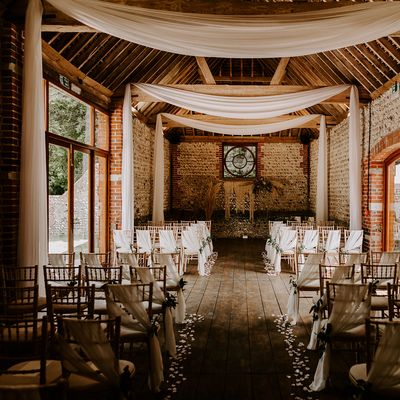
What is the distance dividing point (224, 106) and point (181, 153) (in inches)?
340

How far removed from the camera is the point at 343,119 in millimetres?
11430

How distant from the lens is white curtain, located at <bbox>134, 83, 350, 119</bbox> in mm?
7789

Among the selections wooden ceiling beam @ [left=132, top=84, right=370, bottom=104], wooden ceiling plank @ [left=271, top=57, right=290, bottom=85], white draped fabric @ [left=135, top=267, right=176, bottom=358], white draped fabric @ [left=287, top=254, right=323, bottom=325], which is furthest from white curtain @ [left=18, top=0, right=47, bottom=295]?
wooden ceiling plank @ [left=271, top=57, right=290, bottom=85]

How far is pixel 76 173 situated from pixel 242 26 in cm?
434

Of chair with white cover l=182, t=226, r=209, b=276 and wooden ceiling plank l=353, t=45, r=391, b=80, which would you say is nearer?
wooden ceiling plank l=353, t=45, r=391, b=80

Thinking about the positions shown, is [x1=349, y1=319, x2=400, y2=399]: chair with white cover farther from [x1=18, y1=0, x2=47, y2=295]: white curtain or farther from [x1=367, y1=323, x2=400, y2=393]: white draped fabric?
[x1=18, y1=0, x2=47, y2=295]: white curtain

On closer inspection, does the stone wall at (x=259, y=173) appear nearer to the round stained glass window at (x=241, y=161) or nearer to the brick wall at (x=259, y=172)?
the brick wall at (x=259, y=172)

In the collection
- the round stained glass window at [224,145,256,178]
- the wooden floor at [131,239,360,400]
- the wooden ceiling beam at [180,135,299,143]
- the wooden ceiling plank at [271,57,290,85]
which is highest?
the wooden ceiling plank at [271,57,290,85]

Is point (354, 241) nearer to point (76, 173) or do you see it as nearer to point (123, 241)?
point (123, 241)

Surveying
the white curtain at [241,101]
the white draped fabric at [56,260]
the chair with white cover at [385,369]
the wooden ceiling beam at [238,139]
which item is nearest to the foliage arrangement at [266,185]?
the wooden ceiling beam at [238,139]

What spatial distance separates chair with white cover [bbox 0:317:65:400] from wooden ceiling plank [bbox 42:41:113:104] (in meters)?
4.30

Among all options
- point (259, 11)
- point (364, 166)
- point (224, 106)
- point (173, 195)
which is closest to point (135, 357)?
point (259, 11)

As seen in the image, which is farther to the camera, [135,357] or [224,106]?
[224,106]

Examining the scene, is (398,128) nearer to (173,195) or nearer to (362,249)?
(362,249)
